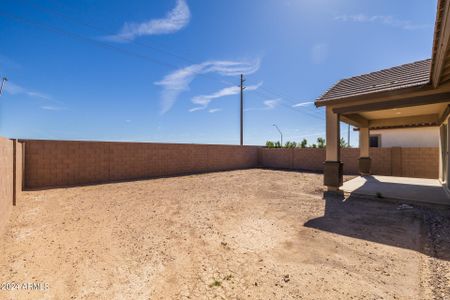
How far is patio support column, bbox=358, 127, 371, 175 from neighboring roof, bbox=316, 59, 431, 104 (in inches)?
186

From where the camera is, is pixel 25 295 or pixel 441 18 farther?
pixel 441 18

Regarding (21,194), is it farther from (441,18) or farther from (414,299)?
(441,18)

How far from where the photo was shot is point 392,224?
15.5 ft

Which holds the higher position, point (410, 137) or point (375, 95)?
point (375, 95)

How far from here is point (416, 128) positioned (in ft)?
49.5

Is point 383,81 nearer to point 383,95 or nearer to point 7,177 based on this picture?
point 383,95

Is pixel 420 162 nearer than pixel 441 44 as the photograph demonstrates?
No

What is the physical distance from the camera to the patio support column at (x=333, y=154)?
7801 mm

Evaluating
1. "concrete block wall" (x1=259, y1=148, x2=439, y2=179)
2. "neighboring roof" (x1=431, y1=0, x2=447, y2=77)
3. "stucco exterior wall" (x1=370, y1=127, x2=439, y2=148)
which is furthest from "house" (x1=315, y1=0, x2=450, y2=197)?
"stucco exterior wall" (x1=370, y1=127, x2=439, y2=148)

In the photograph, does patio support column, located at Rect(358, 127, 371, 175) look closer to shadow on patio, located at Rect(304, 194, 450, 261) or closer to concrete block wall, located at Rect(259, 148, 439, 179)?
concrete block wall, located at Rect(259, 148, 439, 179)

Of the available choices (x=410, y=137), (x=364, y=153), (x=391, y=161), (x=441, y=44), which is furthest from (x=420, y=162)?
(x=441, y=44)

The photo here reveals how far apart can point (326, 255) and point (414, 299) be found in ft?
3.64

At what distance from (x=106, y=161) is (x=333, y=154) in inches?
403

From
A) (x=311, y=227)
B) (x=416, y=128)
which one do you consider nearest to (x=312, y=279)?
(x=311, y=227)
